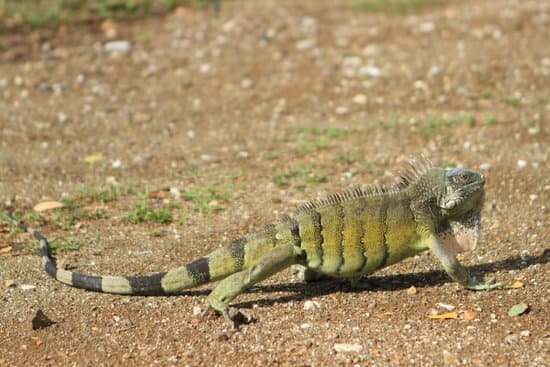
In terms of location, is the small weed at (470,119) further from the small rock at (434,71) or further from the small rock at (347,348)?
the small rock at (347,348)

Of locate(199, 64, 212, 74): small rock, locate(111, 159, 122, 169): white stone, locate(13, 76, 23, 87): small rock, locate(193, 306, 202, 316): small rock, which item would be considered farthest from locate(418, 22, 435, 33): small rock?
locate(193, 306, 202, 316): small rock

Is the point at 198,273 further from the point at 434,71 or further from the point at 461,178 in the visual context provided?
the point at 434,71

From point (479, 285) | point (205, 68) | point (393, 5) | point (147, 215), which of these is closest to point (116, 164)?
point (147, 215)

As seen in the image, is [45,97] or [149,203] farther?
[45,97]

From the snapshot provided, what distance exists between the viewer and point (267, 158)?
8.91 meters

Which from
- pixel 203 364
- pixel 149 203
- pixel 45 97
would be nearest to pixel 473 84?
pixel 149 203

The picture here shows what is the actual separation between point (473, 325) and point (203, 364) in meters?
1.76

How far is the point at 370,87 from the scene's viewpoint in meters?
10.9

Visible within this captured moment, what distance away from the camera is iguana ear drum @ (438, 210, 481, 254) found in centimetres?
579

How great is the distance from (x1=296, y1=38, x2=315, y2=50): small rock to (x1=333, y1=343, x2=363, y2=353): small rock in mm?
7860

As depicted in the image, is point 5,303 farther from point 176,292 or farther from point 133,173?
point 133,173

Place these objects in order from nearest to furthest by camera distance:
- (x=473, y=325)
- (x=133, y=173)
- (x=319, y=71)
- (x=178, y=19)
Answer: (x=473, y=325)
(x=133, y=173)
(x=319, y=71)
(x=178, y=19)

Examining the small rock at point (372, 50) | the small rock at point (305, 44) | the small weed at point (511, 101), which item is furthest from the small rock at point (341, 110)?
the small rock at point (305, 44)

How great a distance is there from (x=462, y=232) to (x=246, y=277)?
162 centimetres
